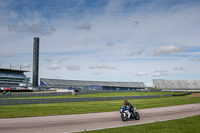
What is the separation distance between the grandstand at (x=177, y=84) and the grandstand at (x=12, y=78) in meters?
76.8

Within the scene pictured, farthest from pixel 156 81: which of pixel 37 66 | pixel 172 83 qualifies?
pixel 37 66

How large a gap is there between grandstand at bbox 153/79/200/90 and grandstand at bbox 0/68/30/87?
252 ft

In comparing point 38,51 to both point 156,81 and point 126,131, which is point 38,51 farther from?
point 126,131

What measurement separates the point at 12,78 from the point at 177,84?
98.3 metres

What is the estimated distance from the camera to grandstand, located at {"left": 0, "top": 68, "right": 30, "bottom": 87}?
120963mm

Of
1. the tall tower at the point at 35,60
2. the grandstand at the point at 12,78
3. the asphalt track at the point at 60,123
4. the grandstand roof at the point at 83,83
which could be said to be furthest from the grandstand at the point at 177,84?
the asphalt track at the point at 60,123

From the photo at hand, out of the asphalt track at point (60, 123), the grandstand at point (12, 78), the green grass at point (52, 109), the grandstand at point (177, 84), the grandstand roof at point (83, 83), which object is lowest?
the asphalt track at point (60, 123)

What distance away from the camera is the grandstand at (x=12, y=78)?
397ft

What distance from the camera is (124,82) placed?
13925 cm

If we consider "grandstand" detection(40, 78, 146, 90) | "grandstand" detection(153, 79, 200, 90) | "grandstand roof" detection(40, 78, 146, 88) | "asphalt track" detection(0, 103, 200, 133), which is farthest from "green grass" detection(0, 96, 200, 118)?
"grandstand" detection(153, 79, 200, 90)

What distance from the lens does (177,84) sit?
11981cm

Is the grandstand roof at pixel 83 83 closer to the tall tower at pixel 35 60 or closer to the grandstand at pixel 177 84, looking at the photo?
the tall tower at pixel 35 60

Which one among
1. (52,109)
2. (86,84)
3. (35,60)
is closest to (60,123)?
(52,109)

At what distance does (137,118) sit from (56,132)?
24.0 feet
